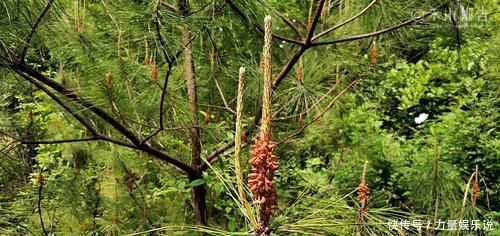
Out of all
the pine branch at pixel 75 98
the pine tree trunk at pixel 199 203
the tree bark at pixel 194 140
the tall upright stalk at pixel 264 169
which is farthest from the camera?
the pine tree trunk at pixel 199 203

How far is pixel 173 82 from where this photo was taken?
1.34m

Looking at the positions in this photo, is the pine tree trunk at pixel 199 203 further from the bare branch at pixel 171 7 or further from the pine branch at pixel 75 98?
the bare branch at pixel 171 7

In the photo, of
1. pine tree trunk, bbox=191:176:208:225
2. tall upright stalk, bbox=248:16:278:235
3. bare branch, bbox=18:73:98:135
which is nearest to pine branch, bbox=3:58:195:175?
bare branch, bbox=18:73:98:135

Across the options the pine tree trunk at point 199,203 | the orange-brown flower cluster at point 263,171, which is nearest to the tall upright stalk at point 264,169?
the orange-brown flower cluster at point 263,171

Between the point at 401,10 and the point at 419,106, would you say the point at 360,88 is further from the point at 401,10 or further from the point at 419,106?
the point at 419,106

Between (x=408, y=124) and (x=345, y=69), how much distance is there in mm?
1167

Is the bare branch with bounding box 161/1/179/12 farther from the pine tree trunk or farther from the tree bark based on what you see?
the pine tree trunk

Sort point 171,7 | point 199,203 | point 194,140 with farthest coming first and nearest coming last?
point 199,203, point 194,140, point 171,7

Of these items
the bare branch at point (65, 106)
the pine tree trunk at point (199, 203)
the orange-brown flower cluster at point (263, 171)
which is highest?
the bare branch at point (65, 106)

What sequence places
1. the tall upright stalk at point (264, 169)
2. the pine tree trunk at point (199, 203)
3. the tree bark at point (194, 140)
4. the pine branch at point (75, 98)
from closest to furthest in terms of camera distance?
the tall upright stalk at point (264, 169) → the pine branch at point (75, 98) → the tree bark at point (194, 140) → the pine tree trunk at point (199, 203)

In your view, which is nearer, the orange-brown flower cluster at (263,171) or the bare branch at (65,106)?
the orange-brown flower cluster at (263,171)

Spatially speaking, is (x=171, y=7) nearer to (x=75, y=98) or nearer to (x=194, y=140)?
(x=75, y=98)

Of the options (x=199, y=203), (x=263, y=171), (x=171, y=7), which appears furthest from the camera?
(x=199, y=203)

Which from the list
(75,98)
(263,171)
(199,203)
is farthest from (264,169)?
(199,203)
